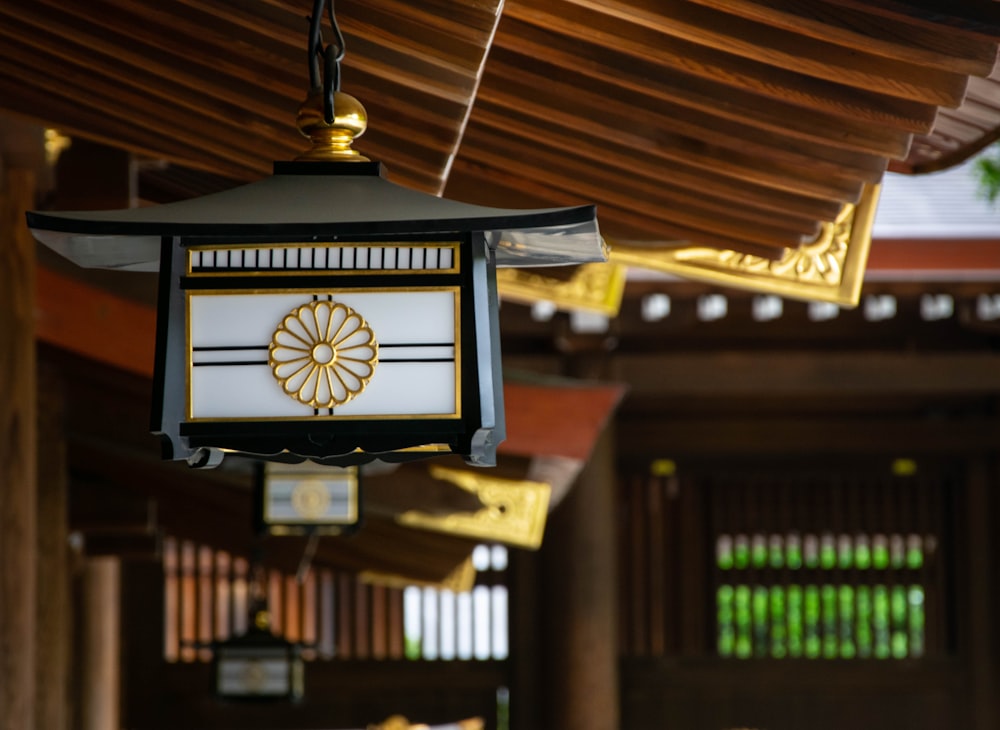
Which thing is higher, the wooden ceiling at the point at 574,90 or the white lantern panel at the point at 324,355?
the wooden ceiling at the point at 574,90

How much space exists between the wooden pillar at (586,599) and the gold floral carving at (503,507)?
3.32m

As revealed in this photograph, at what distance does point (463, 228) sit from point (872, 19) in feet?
3.61

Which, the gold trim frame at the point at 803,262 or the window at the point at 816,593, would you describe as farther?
the window at the point at 816,593

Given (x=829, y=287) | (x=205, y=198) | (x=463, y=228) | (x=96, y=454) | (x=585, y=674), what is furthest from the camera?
(x=585, y=674)

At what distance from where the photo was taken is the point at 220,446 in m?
2.41

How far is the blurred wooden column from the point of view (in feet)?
22.0

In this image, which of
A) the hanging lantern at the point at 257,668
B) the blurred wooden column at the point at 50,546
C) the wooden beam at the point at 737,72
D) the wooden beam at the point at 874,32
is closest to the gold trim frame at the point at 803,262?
the wooden beam at the point at 737,72

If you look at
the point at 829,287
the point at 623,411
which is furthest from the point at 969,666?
the point at 829,287

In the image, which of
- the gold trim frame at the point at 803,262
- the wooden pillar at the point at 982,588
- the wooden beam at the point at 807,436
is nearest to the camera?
the gold trim frame at the point at 803,262

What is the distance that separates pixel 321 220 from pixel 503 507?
4.57 meters

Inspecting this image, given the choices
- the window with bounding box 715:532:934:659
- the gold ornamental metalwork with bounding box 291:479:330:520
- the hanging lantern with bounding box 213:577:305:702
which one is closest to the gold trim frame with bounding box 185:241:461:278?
the gold ornamental metalwork with bounding box 291:479:330:520

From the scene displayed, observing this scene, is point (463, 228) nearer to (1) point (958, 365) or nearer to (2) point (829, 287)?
(2) point (829, 287)

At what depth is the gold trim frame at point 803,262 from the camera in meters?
4.07

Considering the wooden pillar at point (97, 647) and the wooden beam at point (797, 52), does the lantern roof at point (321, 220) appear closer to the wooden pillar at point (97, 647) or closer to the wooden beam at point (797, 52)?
the wooden beam at point (797, 52)
